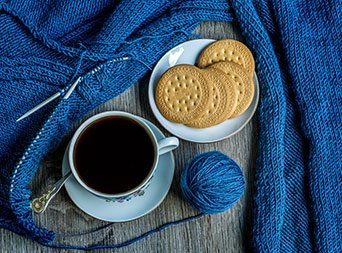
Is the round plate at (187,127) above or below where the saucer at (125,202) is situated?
above

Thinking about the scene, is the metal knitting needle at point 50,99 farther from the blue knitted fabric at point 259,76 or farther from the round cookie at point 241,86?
the round cookie at point 241,86

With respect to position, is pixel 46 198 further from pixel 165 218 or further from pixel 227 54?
pixel 227 54

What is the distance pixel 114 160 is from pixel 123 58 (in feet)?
0.56

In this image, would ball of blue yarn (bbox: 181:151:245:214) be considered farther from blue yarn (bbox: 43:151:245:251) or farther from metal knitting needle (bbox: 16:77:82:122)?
metal knitting needle (bbox: 16:77:82:122)

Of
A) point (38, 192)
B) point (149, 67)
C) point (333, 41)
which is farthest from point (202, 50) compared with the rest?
point (38, 192)

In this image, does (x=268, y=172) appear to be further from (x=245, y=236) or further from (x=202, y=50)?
(x=202, y=50)

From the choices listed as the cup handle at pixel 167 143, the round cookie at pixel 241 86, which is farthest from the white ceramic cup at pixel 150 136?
the round cookie at pixel 241 86

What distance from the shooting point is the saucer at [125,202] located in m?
0.87

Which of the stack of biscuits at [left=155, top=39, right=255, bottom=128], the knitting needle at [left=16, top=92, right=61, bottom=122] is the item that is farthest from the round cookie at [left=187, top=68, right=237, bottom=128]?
the knitting needle at [left=16, top=92, right=61, bottom=122]

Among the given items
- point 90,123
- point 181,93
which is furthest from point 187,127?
point 90,123

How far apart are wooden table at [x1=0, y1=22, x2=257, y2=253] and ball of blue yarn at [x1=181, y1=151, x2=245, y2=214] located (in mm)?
48

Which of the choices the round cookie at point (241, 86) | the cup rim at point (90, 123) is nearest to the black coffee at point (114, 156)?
the cup rim at point (90, 123)

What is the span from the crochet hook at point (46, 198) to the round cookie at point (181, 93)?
0.59ft

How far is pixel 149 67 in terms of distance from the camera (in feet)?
2.98
